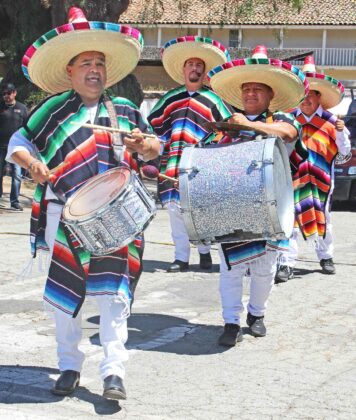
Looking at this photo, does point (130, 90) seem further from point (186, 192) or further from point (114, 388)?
point (114, 388)

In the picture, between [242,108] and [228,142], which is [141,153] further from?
[242,108]

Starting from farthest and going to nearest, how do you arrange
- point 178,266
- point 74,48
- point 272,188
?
point 178,266, point 272,188, point 74,48

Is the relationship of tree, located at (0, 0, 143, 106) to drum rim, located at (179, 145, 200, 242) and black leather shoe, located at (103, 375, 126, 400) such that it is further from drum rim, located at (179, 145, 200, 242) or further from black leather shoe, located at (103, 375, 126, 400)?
black leather shoe, located at (103, 375, 126, 400)

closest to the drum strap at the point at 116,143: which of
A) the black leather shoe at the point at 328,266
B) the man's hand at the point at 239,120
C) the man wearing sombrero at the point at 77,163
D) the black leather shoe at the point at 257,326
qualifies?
the man wearing sombrero at the point at 77,163

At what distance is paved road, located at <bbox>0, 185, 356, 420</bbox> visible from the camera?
5309 millimetres

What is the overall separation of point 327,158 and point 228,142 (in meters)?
3.47

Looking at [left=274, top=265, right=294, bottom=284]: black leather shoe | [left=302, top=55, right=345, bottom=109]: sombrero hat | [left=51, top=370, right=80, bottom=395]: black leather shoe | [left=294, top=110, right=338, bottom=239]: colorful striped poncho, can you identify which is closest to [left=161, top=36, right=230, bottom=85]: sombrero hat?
[left=302, top=55, right=345, bottom=109]: sombrero hat

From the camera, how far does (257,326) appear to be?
23.1ft

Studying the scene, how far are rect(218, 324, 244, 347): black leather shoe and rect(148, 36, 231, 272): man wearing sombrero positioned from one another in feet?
9.57

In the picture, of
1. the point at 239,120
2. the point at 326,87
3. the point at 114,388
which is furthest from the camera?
the point at 326,87

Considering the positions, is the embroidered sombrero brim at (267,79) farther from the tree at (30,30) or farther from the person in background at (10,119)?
the tree at (30,30)

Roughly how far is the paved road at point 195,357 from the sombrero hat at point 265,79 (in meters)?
1.67

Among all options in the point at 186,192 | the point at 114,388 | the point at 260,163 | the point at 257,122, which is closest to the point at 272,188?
the point at 260,163

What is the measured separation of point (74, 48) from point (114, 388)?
185cm
